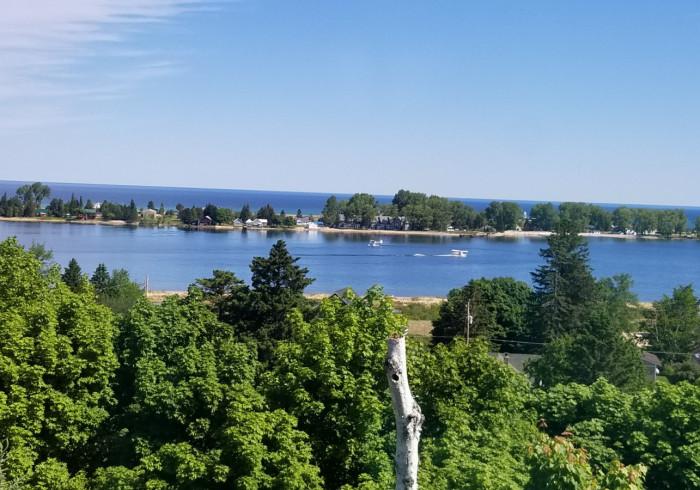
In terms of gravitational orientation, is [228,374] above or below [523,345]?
above

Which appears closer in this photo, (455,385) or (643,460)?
(643,460)

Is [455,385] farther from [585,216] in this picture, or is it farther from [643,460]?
[585,216]

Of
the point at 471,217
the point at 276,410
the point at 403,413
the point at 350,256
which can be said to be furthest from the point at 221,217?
the point at 403,413

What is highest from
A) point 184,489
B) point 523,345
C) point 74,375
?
point 74,375

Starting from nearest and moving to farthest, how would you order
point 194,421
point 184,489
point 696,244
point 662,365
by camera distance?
point 184,489
point 194,421
point 662,365
point 696,244

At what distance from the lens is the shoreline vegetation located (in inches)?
5182

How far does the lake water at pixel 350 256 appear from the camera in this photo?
220 feet

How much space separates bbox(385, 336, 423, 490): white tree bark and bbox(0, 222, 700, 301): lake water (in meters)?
53.4

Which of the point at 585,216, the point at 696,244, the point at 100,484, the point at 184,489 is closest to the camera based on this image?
the point at 184,489

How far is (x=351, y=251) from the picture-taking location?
97.6 meters

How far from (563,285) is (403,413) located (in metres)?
37.0

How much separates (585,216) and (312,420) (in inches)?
5863

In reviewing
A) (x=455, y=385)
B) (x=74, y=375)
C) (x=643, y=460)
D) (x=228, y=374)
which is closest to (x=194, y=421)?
(x=228, y=374)

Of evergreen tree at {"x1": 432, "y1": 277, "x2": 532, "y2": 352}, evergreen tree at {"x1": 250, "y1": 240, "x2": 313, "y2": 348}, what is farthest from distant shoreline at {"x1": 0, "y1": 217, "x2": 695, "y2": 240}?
evergreen tree at {"x1": 250, "y1": 240, "x2": 313, "y2": 348}
